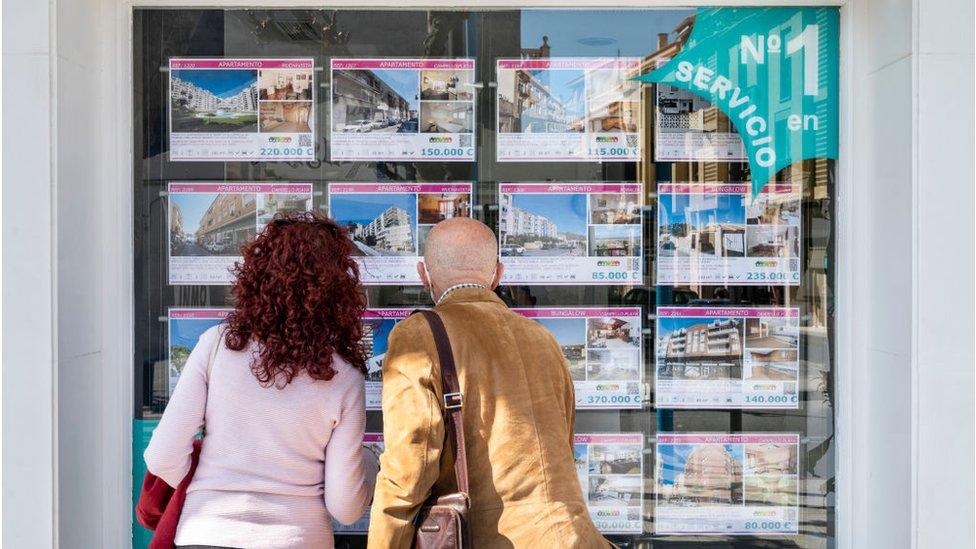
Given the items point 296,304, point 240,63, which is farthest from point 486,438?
point 240,63

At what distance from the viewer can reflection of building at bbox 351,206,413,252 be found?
162 inches

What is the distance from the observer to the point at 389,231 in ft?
13.5

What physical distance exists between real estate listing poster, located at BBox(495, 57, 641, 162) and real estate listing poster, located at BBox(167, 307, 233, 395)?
1493mm

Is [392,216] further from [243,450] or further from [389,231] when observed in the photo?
[243,450]

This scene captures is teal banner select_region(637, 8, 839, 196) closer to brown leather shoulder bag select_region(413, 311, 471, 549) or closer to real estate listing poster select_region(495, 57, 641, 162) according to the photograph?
real estate listing poster select_region(495, 57, 641, 162)

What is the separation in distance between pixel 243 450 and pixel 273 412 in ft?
0.47

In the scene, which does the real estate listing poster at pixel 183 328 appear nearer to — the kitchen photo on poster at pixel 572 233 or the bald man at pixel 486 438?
the kitchen photo on poster at pixel 572 233

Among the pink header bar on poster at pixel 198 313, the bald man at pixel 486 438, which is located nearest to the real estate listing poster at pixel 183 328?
the pink header bar on poster at pixel 198 313

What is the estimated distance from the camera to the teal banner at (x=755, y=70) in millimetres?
4086

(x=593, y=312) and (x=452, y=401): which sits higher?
(x=593, y=312)

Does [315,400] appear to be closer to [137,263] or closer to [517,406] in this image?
[517,406]
